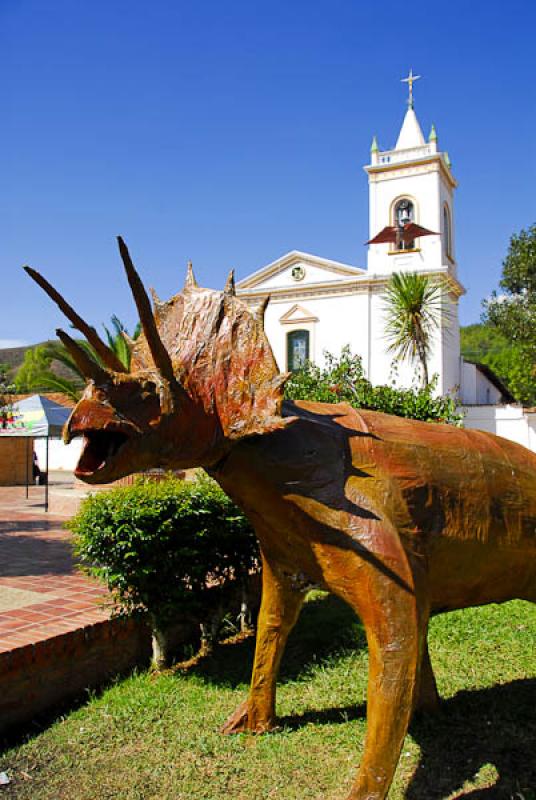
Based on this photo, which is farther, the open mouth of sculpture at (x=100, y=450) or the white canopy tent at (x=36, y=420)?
the white canopy tent at (x=36, y=420)

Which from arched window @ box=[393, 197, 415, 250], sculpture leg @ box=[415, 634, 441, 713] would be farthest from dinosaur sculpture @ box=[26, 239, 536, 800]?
arched window @ box=[393, 197, 415, 250]

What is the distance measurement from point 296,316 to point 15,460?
1124cm

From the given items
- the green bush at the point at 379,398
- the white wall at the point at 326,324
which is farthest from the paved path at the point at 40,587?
the white wall at the point at 326,324

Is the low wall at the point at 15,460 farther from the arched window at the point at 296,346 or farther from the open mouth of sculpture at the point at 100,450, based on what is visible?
the open mouth of sculpture at the point at 100,450

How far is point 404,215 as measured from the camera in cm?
2467

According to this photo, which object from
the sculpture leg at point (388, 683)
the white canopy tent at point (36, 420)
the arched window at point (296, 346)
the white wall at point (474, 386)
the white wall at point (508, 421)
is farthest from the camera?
the white wall at point (474, 386)

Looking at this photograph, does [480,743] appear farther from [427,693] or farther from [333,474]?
[333,474]

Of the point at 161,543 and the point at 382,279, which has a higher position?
the point at 382,279

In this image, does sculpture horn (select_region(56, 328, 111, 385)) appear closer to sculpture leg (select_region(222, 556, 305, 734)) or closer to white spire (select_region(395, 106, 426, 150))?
sculpture leg (select_region(222, 556, 305, 734))

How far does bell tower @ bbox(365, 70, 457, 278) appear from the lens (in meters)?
23.6

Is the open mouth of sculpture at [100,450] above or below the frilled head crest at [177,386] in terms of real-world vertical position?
below

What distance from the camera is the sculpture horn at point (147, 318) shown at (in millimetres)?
1977

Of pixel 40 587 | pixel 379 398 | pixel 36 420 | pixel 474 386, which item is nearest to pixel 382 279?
pixel 474 386

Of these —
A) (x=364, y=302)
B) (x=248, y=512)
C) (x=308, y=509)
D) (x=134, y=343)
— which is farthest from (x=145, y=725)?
(x=364, y=302)
